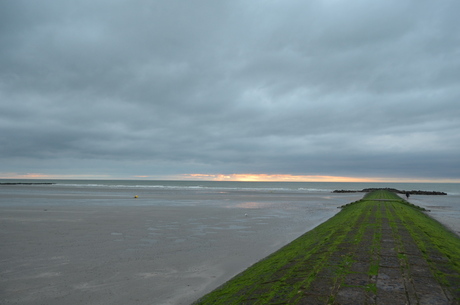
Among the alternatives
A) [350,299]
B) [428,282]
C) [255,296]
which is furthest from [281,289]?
[428,282]

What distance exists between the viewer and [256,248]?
50.6 ft

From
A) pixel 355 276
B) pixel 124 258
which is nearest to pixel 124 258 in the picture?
pixel 124 258

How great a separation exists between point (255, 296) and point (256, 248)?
7876mm

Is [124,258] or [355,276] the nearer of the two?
[355,276]

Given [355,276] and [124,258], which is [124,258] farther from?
[355,276]

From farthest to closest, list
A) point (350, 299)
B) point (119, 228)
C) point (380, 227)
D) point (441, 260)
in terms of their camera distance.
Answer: point (119, 228) < point (380, 227) < point (441, 260) < point (350, 299)

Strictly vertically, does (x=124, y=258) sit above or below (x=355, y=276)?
below

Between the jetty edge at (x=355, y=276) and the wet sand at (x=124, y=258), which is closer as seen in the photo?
the jetty edge at (x=355, y=276)

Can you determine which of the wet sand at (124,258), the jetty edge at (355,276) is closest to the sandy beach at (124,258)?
the wet sand at (124,258)

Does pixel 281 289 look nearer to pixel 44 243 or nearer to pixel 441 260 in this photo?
pixel 441 260

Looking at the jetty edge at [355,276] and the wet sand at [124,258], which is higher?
the jetty edge at [355,276]

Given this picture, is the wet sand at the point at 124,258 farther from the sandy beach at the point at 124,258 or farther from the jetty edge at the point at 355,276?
the jetty edge at the point at 355,276

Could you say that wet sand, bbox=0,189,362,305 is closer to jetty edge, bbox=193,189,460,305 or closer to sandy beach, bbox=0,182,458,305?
sandy beach, bbox=0,182,458,305

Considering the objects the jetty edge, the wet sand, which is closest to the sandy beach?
the wet sand
